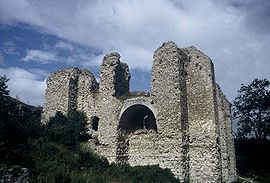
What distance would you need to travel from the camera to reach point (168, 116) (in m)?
21.6

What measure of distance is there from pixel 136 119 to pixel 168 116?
4644mm

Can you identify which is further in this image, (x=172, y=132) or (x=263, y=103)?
(x=263, y=103)

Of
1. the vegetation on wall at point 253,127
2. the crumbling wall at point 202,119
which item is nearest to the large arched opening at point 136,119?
the crumbling wall at point 202,119

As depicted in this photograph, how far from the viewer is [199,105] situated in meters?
21.8

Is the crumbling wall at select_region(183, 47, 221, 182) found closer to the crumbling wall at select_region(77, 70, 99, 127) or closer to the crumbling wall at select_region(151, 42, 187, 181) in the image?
the crumbling wall at select_region(151, 42, 187, 181)

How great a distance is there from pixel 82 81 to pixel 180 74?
8746 millimetres

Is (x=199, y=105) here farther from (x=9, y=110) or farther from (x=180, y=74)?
(x=9, y=110)

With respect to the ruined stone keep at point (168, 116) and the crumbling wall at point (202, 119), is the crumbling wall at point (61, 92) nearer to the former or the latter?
the ruined stone keep at point (168, 116)

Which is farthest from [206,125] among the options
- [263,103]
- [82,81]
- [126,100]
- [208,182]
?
[263,103]

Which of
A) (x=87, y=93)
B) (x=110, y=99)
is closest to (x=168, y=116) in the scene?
(x=110, y=99)

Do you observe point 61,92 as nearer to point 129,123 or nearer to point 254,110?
point 129,123

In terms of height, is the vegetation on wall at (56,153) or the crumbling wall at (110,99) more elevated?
the crumbling wall at (110,99)

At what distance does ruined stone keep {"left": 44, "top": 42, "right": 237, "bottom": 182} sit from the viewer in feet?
67.8

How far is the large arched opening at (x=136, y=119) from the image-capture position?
946 inches
